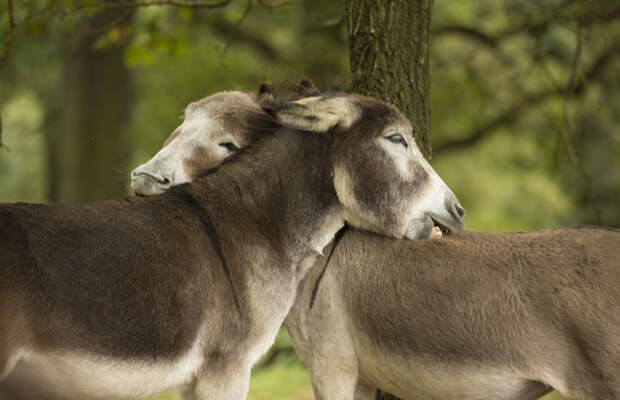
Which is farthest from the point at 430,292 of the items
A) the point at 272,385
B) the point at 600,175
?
the point at 600,175

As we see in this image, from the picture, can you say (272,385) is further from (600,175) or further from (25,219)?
(600,175)

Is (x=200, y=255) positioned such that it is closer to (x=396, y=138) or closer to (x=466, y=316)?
(x=396, y=138)

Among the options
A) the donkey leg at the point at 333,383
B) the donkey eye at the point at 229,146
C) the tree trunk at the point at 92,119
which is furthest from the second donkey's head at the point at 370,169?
the tree trunk at the point at 92,119

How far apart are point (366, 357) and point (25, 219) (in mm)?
2233

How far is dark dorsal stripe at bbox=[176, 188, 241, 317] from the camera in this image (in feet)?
12.5

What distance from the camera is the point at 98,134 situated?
11.8 m

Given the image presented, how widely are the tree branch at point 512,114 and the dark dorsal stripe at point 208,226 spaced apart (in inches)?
341

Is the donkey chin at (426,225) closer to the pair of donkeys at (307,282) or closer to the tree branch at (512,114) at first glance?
the pair of donkeys at (307,282)

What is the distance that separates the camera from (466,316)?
410 centimetres

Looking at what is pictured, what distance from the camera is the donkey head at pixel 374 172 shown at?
165 inches

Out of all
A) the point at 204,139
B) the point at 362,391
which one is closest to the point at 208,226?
the point at 204,139

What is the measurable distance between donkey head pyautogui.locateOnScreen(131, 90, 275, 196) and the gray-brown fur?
3.38ft

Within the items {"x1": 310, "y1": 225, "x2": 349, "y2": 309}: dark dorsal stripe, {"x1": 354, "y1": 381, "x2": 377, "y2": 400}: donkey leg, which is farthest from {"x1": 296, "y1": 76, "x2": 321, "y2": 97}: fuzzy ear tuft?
{"x1": 354, "y1": 381, "x2": 377, "y2": 400}: donkey leg

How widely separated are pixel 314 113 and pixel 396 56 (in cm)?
158
